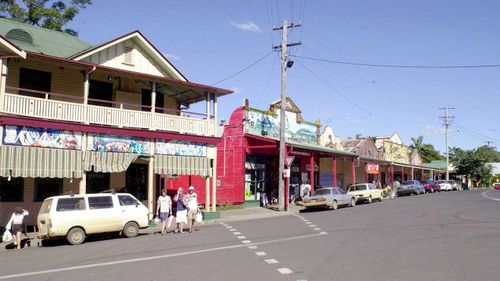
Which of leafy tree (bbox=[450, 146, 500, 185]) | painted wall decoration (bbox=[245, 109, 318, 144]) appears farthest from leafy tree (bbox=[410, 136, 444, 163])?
painted wall decoration (bbox=[245, 109, 318, 144])

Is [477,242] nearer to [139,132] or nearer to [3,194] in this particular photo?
[139,132]

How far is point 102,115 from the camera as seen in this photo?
2092cm

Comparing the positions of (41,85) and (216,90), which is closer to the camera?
(41,85)

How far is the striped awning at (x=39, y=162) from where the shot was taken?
17.9 m

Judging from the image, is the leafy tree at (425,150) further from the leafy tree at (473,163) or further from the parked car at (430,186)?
the parked car at (430,186)

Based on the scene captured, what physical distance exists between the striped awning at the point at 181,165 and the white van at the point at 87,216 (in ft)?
15.3

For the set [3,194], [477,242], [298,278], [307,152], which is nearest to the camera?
[298,278]

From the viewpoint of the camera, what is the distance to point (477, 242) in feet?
43.4

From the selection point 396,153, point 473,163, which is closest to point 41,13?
point 396,153

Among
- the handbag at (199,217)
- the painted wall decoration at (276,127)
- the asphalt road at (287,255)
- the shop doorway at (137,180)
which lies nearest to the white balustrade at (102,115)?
the shop doorway at (137,180)

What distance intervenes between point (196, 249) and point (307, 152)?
864 inches

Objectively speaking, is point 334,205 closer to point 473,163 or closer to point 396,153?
point 396,153

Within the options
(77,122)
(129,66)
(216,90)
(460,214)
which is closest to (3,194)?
(77,122)

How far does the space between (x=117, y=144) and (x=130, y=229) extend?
16.3 feet
